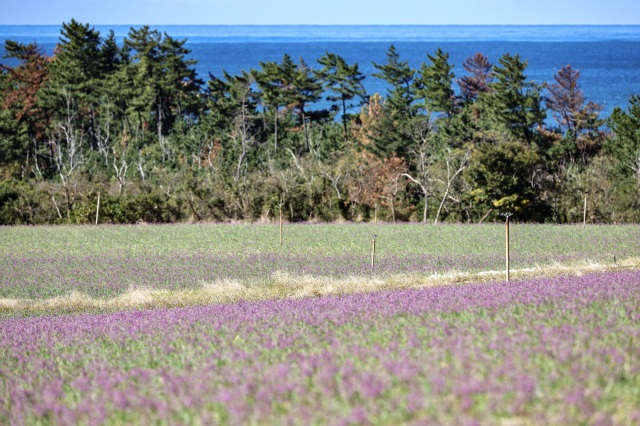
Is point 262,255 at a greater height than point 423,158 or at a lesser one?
lesser

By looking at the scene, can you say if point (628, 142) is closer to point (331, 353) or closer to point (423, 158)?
point (423, 158)

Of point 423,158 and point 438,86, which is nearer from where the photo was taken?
point 423,158

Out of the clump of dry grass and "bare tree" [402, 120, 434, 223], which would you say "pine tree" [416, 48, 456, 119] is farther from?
the clump of dry grass

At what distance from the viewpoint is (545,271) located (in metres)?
22.8

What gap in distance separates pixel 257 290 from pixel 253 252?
12.0 m

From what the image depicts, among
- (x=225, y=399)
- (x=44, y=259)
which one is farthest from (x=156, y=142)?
(x=225, y=399)

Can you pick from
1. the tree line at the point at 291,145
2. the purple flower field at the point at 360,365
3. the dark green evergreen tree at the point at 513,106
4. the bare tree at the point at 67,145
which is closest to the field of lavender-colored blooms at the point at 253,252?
the tree line at the point at 291,145

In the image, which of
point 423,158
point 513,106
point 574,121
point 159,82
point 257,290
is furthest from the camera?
point 574,121

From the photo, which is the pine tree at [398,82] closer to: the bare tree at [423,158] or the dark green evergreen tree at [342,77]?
the dark green evergreen tree at [342,77]

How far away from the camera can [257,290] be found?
2153cm

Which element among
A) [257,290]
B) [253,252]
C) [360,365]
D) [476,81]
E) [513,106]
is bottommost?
[253,252]

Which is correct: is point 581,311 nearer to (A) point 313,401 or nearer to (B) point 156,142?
(A) point 313,401

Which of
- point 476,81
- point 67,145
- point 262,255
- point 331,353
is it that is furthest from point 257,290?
point 476,81

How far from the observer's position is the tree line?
49719mm
